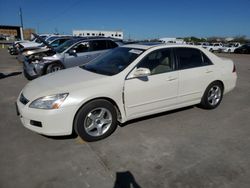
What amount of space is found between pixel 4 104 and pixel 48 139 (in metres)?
2.49

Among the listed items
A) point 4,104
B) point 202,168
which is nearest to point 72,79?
point 202,168

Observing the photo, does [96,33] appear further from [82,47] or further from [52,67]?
[52,67]

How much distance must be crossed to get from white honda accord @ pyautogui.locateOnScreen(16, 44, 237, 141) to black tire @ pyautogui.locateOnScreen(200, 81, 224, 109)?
0.07ft

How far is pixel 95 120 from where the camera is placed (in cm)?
326

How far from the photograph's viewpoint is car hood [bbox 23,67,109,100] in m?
3.08

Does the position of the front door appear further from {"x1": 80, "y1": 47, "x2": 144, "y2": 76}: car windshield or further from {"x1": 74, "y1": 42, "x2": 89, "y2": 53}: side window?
{"x1": 74, "y1": 42, "x2": 89, "y2": 53}: side window

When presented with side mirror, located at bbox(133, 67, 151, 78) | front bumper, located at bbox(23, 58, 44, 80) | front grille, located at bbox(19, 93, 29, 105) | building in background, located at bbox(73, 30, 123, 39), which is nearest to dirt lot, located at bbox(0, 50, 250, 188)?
front grille, located at bbox(19, 93, 29, 105)

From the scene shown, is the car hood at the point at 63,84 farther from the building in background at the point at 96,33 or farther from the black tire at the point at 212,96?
the building in background at the point at 96,33

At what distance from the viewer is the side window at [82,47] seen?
25.7 feet

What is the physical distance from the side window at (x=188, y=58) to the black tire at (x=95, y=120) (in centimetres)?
168

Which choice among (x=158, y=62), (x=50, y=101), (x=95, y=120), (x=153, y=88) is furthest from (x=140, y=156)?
(x=158, y=62)

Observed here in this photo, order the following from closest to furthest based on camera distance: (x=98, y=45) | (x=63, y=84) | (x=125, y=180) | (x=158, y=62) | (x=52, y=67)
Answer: (x=125, y=180), (x=63, y=84), (x=158, y=62), (x=52, y=67), (x=98, y=45)

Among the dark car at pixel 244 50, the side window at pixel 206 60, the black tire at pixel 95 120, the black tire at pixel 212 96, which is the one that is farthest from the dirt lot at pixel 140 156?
Result: the dark car at pixel 244 50

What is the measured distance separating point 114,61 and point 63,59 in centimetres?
418
